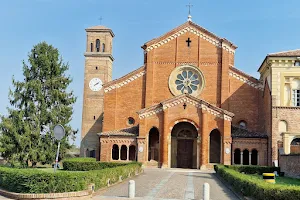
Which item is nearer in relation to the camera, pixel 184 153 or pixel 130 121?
pixel 184 153

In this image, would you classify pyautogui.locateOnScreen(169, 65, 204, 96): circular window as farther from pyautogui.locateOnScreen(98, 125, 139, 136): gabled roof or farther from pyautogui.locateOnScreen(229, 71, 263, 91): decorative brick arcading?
pyautogui.locateOnScreen(98, 125, 139, 136): gabled roof

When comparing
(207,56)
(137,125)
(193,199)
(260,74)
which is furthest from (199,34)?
(193,199)

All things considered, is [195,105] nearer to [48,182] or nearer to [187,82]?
[187,82]

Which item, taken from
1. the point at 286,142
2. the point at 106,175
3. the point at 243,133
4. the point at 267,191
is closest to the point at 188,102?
the point at 243,133

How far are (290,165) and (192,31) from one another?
1919 centimetres

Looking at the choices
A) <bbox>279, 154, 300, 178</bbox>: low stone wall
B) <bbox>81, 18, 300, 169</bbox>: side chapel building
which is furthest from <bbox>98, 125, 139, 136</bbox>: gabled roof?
<bbox>279, 154, 300, 178</bbox>: low stone wall

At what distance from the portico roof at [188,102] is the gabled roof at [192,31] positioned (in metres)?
7.95

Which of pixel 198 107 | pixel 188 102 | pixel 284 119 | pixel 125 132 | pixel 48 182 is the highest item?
pixel 188 102

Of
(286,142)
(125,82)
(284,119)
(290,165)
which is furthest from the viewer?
(125,82)

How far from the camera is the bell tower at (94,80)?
52781 mm

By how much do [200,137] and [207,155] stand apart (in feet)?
6.08

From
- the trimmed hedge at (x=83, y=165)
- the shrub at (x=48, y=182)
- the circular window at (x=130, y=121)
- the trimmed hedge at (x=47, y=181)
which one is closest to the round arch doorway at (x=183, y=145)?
the circular window at (x=130, y=121)

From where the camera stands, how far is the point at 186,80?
45.7 m

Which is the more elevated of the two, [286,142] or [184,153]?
[286,142]
